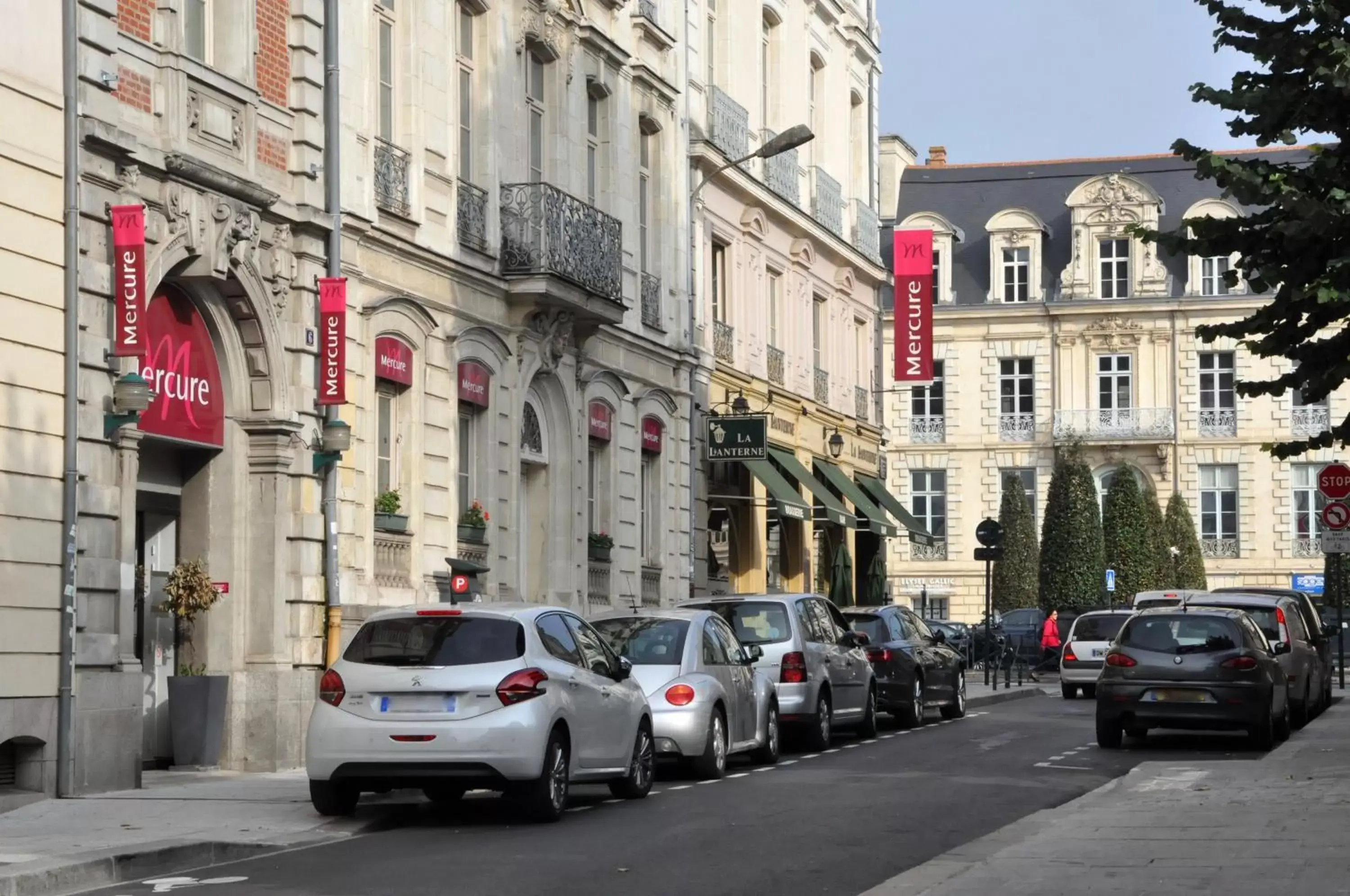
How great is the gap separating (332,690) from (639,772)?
2.97 m

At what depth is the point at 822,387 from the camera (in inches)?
1709

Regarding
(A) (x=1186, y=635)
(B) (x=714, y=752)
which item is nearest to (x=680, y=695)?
(B) (x=714, y=752)

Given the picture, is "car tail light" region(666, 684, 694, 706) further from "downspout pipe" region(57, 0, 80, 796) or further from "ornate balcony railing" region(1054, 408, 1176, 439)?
"ornate balcony railing" region(1054, 408, 1176, 439)

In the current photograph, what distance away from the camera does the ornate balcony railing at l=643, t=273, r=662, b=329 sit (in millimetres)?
32938

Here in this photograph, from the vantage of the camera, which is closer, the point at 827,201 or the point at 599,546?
the point at 599,546

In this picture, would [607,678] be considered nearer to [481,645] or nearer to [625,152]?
[481,645]

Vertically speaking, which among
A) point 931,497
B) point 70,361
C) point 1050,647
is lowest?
point 1050,647

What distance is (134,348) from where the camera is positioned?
59.1ft

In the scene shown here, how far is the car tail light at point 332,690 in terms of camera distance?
15.5m

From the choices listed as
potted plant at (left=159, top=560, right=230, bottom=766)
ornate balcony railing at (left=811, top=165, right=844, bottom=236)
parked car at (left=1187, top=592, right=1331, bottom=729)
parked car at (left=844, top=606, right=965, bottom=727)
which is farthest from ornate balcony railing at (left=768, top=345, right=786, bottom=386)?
potted plant at (left=159, top=560, right=230, bottom=766)

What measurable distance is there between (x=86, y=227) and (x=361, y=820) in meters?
5.51

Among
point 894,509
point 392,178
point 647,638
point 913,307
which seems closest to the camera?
point 647,638

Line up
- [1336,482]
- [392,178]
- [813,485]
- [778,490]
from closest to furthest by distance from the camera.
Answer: [392,178]
[1336,482]
[778,490]
[813,485]

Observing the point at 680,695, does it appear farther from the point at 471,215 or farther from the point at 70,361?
the point at 471,215
